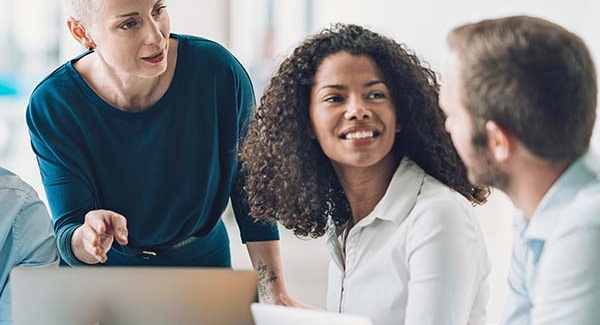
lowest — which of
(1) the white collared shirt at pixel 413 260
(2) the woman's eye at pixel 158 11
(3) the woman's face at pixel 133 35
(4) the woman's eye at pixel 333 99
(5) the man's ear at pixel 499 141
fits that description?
(1) the white collared shirt at pixel 413 260

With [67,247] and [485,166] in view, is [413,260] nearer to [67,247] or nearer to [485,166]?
[485,166]

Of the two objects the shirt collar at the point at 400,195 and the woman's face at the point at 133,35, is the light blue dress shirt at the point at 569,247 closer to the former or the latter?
the shirt collar at the point at 400,195

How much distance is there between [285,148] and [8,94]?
253cm

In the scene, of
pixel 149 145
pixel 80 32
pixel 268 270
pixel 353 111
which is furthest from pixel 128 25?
pixel 268 270

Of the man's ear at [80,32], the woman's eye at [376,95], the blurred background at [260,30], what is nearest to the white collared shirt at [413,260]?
the woman's eye at [376,95]

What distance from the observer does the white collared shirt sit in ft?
5.13

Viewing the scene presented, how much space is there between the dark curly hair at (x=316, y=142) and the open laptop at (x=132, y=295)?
575mm

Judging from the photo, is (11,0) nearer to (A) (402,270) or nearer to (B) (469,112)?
(A) (402,270)

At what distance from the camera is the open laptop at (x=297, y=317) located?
1127mm

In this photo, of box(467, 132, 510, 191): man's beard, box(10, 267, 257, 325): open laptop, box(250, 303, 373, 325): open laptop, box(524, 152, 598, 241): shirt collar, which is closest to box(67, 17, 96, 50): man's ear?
box(10, 267, 257, 325): open laptop

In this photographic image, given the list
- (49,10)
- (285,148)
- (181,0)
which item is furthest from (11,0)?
(285,148)

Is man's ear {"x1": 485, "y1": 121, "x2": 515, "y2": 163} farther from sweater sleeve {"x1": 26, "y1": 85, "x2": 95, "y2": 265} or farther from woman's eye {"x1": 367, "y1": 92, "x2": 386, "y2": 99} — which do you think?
sweater sleeve {"x1": 26, "y1": 85, "x2": 95, "y2": 265}

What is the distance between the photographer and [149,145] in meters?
1.96

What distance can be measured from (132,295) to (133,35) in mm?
703
